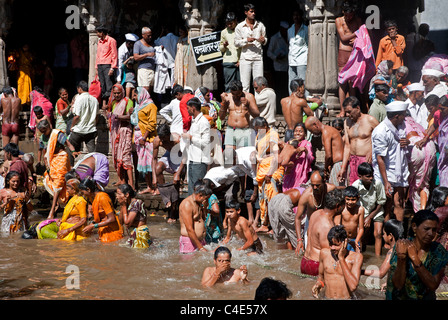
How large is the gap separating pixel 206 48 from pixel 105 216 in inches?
169

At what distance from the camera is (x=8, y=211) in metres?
10.3

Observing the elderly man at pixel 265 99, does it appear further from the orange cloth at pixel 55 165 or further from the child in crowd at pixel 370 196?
the orange cloth at pixel 55 165

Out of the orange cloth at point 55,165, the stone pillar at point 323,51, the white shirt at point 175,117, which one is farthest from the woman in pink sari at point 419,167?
the orange cloth at point 55,165

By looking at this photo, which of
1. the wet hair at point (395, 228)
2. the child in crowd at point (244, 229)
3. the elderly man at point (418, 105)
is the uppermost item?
the elderly man at point (418, 105)

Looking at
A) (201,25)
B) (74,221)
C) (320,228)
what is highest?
(201,25)

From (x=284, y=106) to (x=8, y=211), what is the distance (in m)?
4.62

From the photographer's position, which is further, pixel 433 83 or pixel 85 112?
pixel 85 112

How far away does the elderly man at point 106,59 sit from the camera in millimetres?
13070

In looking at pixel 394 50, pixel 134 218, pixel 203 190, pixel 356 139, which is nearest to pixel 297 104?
pixel 356 139

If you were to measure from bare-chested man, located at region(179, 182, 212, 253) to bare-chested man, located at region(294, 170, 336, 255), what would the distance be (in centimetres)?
122

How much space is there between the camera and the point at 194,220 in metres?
8.81

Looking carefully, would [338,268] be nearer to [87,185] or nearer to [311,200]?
[311,200]

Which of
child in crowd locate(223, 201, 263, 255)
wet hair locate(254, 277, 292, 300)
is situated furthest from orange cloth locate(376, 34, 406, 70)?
wet hair locate(254, 277, 292, 300)

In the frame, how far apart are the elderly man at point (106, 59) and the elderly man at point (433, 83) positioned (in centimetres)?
616
